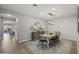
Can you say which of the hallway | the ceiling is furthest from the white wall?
the hallway

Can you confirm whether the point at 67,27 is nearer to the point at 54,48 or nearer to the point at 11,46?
the point at 54,48

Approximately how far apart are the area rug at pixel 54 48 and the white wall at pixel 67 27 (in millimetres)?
137

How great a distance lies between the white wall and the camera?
73.3 inches

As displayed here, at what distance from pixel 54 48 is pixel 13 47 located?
0.83 meters

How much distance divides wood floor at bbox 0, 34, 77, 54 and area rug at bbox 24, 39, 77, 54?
61 mm

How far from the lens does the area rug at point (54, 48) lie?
1895mm

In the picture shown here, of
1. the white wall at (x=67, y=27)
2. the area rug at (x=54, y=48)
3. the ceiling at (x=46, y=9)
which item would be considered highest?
the ceiling at (x=46, y=9)

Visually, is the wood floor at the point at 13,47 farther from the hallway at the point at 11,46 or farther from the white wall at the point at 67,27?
the white wall at the point at 67,27

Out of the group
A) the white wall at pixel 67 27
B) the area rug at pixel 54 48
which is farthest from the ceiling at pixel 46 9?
the area rug at pixel 54 48
